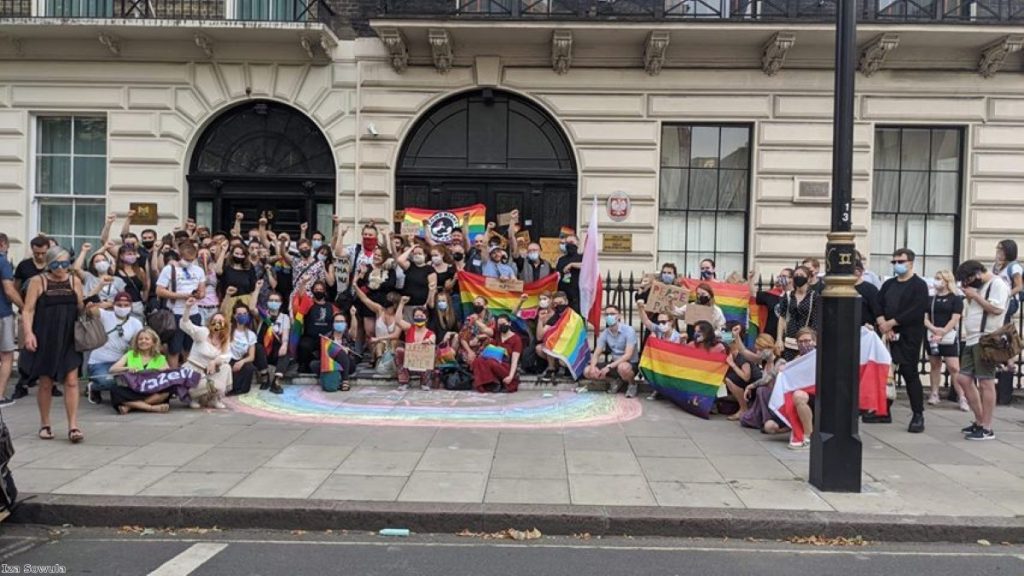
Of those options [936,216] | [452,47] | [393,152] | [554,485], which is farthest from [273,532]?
[936,216]

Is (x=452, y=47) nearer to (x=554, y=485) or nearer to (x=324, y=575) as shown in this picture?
(x=554, y=485)

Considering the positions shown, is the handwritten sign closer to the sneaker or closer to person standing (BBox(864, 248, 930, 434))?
person standing (BBox(864, 248, 930, 434))

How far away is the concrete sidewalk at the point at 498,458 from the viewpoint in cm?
607

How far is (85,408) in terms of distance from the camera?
927 cm

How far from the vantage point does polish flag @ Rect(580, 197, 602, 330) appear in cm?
1091

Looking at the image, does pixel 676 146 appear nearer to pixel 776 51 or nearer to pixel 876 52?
pixel 776 51

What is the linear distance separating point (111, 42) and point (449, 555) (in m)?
13.2

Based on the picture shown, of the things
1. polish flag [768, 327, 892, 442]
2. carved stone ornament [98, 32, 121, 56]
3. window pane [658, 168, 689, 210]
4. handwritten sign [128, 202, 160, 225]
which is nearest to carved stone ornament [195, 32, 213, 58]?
carved stone ornament [98, 32, 121, 56]

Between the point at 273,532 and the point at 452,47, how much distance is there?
35.3 ft

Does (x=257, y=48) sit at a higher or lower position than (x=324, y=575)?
higher

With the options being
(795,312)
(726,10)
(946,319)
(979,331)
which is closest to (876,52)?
(726,10)

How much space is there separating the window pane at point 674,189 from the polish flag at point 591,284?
4.16 meters

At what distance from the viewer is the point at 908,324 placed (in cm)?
888

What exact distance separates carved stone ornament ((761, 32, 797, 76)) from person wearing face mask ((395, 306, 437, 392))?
828 cm
